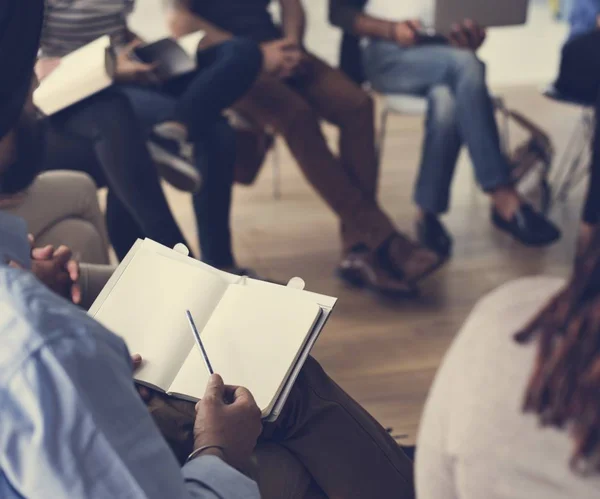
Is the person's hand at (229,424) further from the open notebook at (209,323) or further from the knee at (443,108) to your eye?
the knee at (443,108)

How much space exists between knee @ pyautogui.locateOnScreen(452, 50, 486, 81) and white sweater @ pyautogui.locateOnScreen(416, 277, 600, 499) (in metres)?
1.87

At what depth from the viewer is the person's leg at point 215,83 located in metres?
2.11

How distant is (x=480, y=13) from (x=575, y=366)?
2.16m

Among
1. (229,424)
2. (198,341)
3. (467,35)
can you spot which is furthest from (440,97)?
(229,424)

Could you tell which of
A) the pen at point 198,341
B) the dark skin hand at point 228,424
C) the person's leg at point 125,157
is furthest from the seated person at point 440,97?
the dark skin hand at point 228,424

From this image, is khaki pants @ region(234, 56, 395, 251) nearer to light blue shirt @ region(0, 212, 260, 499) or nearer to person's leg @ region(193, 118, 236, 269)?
person's leg @ region(193, 118, 236, 269)

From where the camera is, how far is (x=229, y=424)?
94 cm

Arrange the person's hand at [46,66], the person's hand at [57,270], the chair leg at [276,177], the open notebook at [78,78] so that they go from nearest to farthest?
1. the person's hand at [57,270]
2. the open notebook at [78,78]
3. the person's hand at [46,66]
4. the chair leg at [276,177]

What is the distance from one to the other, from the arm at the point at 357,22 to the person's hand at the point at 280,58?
302 mm

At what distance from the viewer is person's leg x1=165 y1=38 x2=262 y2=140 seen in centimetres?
211

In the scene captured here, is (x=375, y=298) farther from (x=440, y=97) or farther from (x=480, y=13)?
(x=480, y=13)

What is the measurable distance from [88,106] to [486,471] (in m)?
1.55

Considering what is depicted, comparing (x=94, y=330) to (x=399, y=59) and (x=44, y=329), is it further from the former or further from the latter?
(x=399, y=59)

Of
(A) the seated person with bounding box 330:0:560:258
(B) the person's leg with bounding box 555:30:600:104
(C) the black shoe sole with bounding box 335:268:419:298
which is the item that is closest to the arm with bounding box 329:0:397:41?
(A) the seated person with bounding box 330:0:560:258
